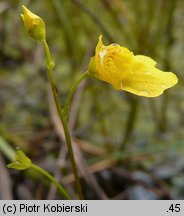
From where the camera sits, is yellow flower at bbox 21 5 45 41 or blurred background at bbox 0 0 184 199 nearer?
yellow flower at bbox 21 5 45 41

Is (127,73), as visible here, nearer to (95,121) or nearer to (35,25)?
(35,25)

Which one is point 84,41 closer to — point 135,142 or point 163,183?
point 135,142

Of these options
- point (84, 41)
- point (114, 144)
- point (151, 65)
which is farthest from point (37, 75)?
point (151, 65)

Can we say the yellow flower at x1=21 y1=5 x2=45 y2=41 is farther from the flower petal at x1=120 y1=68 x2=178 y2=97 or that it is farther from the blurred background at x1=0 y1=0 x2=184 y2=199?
the blurred background at x1=0 y1=0 x2=184 y2=199

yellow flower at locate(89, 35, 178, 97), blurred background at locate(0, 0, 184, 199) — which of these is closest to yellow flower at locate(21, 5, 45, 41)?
yellow flower at locate(89, 35, 178, 97)

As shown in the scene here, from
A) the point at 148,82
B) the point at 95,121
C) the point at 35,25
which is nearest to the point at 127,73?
the point at 148,82
